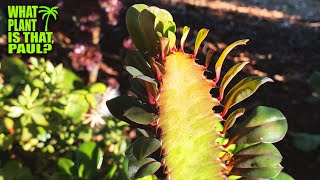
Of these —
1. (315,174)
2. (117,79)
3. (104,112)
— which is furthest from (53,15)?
(315,174)

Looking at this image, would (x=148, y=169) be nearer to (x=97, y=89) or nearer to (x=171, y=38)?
(x=171, y=38)

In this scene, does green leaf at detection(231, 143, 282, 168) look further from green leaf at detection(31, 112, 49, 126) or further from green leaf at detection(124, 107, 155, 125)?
green leaf at detection(31, 112, 49, 126)

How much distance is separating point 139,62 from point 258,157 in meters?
0.32

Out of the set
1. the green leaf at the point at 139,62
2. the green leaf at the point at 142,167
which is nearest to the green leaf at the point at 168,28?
the green leaf at the point at 139,62

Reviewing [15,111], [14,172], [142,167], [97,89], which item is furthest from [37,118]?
[142,167]

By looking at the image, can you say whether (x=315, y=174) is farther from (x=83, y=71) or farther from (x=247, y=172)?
(x=247, y=172)

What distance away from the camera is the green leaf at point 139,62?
3.69ft

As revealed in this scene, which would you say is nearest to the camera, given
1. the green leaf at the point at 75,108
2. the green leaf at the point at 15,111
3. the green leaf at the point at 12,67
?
the green leaf at the point at 15,111

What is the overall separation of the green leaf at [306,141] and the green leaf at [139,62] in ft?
4.60

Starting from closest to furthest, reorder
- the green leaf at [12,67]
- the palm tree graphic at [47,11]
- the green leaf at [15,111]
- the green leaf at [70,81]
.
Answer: the green leaf at [15,111] < the green leaf at [12,67] < the green leaf at [70,81] < the palm tree graphic at [47,11]

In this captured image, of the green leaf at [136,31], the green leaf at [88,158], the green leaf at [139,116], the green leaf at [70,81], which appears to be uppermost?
the green leaf at [136,31]

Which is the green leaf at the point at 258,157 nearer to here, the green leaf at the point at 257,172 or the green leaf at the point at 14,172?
the green leaf at the point at 257,172

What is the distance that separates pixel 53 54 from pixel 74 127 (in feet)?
2.16

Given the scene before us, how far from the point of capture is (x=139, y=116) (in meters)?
1.04
